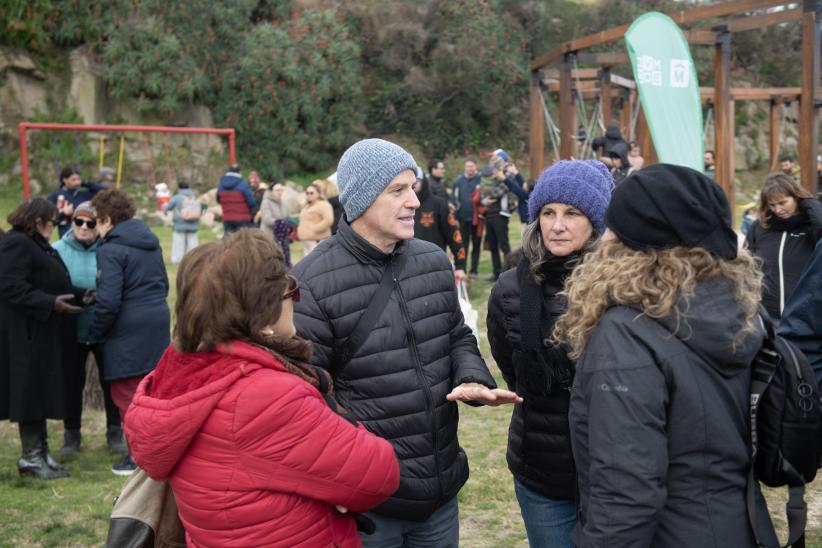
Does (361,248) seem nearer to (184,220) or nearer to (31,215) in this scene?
(31,215)

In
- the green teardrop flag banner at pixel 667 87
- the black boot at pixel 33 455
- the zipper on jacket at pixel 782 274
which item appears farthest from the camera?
the green teardrop flag banner at pixel 667 87

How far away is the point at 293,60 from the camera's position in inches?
982

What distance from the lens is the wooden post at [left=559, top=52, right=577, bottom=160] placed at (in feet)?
40.3

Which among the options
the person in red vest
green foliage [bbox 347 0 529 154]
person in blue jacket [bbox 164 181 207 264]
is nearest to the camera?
person in blue jacket [bbox 164 181 207 264]

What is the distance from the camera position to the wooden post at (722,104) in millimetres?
9555

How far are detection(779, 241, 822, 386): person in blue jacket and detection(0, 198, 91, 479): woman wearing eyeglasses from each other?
403 centimetres

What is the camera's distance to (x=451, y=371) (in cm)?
269

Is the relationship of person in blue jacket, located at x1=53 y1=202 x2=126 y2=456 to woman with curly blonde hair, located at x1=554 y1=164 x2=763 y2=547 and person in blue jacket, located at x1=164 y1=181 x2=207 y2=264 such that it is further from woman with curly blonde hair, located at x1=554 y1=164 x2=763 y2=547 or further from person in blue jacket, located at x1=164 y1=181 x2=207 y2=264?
person in blue jacket, located at x1=164 y1=181 x2=207 y2=264

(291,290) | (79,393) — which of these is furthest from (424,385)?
(79,393)

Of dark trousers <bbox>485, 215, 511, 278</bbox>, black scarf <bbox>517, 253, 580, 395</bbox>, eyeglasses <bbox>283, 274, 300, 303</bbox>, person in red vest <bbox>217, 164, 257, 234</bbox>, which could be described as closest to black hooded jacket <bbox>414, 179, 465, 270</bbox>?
dark trousers <bbox>485, 215, 511, 278</bbox>

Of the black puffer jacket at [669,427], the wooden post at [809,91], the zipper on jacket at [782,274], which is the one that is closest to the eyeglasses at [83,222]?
the black puffer jacket at [669,427]

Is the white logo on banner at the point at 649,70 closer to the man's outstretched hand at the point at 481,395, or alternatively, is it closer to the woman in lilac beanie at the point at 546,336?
the woman in lilac beanie at the point at 546,336

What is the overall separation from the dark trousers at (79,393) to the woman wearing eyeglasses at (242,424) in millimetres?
3913

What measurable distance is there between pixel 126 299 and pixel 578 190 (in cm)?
357
